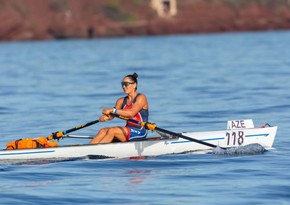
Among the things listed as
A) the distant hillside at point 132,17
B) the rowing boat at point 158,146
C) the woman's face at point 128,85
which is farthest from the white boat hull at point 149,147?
the distant hillside at point 132,17

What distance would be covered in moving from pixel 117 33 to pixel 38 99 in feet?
284

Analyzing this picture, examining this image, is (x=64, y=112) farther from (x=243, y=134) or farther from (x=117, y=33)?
(x=117, y=33)

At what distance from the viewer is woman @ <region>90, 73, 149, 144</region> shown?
712 inches

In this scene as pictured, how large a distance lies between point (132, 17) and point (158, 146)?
105m

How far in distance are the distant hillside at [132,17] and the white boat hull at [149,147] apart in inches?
3687

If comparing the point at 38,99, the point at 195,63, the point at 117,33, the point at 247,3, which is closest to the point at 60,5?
the point at 117,33

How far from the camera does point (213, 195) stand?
560 inches

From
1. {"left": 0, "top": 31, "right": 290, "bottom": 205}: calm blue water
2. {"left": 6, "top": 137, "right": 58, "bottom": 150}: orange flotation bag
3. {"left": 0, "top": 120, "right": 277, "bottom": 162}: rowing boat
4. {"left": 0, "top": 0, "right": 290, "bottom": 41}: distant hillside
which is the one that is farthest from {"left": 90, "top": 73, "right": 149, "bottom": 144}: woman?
{"left": 0, "top": 0, "right": 290, "bottom": 41}: distant hillside

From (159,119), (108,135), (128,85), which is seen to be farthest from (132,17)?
(108,135)

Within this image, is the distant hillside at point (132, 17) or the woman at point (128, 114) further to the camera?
the distant hillside at point (132, 17)

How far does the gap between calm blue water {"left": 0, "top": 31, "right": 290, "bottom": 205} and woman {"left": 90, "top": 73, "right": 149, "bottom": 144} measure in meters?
0.72

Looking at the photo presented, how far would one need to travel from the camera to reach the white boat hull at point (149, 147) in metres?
17.6

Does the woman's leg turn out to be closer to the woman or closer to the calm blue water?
the woman

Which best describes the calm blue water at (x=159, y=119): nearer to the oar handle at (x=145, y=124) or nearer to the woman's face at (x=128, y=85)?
the oar handle at (x=145, y=124)
